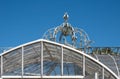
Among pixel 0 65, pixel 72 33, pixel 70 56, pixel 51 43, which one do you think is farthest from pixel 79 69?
pixel 72 33

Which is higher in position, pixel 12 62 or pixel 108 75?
pixel 12 62

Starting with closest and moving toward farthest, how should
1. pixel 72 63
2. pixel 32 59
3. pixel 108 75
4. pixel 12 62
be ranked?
pixel 108 75 < pixel 12 62 < pixel 72 63 < pixel 32 59

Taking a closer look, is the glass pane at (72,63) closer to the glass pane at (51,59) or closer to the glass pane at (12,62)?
the glass pane at (51,59)

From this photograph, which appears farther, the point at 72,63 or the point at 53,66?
the point at 53,66

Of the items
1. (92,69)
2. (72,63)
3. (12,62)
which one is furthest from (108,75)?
(12,62)

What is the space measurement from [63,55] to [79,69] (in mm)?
2247

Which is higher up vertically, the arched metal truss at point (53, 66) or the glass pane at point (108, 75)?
the arched metal truss at point (53, 66)

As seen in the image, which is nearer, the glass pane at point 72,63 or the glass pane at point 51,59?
the glass pane at point 72,63

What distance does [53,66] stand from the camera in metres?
32.8

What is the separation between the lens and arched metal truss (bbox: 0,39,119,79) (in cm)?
2778

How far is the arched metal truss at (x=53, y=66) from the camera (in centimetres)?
2778

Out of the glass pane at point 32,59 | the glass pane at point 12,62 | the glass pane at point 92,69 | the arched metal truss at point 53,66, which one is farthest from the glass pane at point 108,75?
the glass pane at point 12,62

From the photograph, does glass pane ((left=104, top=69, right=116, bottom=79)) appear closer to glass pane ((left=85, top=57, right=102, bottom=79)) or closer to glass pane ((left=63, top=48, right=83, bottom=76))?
glass pane ((left=85, top=57, right=102, bottom=79))

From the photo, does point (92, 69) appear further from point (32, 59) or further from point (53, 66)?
point (32, 59)
